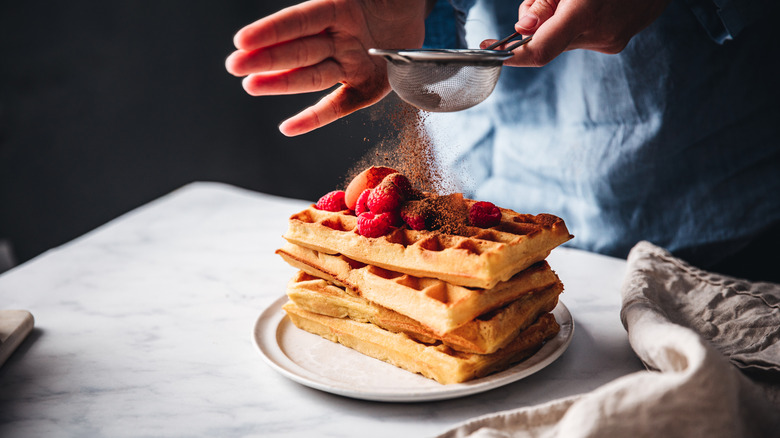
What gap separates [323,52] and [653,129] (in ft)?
4.42

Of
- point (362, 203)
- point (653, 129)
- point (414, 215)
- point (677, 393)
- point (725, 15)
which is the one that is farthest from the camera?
point (653, 129)

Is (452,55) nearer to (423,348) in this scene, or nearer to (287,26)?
(287,26)

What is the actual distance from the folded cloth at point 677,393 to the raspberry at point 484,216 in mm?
412

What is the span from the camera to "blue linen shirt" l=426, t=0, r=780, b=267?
220cm

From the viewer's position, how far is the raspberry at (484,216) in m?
1.65

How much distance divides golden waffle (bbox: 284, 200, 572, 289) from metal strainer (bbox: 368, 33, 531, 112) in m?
0.33

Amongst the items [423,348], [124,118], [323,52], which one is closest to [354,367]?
[423,348]

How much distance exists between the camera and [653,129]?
2.31 m

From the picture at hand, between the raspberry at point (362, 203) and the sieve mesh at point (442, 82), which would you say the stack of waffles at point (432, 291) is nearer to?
the raspberry at point (362, 203)

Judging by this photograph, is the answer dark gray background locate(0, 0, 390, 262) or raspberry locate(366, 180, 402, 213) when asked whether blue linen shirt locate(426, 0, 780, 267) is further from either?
dark gray background locate(0, 0, 390, 262)

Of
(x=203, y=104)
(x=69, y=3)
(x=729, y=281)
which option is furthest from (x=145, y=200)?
(x=729, y=281)

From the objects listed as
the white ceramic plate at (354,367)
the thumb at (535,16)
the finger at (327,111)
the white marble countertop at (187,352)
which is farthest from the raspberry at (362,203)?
the thumb at (535,16)

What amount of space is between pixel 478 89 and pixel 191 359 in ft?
3.53

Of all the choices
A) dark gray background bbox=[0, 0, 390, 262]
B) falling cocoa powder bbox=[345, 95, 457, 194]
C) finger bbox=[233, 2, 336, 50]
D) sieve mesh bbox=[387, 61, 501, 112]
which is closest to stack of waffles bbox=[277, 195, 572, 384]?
falling cocoa powder bbox=[345, 95, 457, 194]
